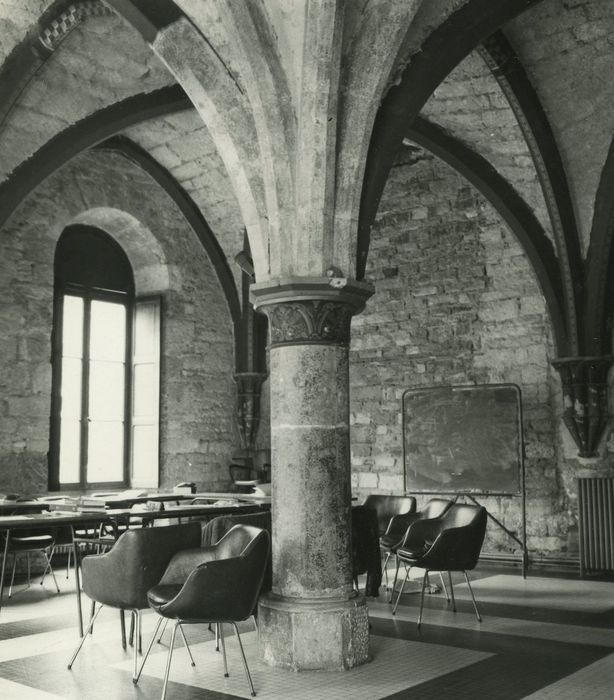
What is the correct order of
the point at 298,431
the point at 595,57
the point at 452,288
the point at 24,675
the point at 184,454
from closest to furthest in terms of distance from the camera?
the point at 24,675 → the point at 298,431 → the point at 595,57 → the point at 452,288 → the point at 184,454

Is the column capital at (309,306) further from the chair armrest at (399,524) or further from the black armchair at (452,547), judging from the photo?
the chair armrest at (399,524)

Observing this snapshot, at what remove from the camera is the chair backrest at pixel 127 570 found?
4246 millimetres

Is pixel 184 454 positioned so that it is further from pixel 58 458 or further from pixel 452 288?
pixel 452 288

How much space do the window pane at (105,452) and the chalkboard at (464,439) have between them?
11.4 ft

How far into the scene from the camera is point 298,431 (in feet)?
15.1

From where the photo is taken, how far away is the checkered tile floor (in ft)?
13.1

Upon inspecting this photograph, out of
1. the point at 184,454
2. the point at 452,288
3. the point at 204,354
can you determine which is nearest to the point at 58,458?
the point at 184,454

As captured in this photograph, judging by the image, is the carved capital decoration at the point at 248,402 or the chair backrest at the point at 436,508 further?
the carved capital decoration at the point at 248,402

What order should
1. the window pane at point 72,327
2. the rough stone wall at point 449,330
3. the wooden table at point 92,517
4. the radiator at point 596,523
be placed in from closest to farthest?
the wooden table at point 92,517 → the radiator at point 596,523 → the rough stone wall at point 449,330 → the window pane at point 72,327

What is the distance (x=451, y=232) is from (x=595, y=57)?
120 inches

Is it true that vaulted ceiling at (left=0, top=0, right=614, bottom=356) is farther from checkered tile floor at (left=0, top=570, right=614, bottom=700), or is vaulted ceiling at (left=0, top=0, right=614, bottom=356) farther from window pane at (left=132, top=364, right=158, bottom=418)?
window pane at (left=132, top=364, right=158, bottom=418)

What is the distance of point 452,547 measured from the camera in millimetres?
5531

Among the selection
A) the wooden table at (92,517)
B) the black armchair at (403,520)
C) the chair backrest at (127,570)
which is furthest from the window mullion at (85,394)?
the chair backrest at (127,570)

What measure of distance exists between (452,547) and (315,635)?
1493 mm
